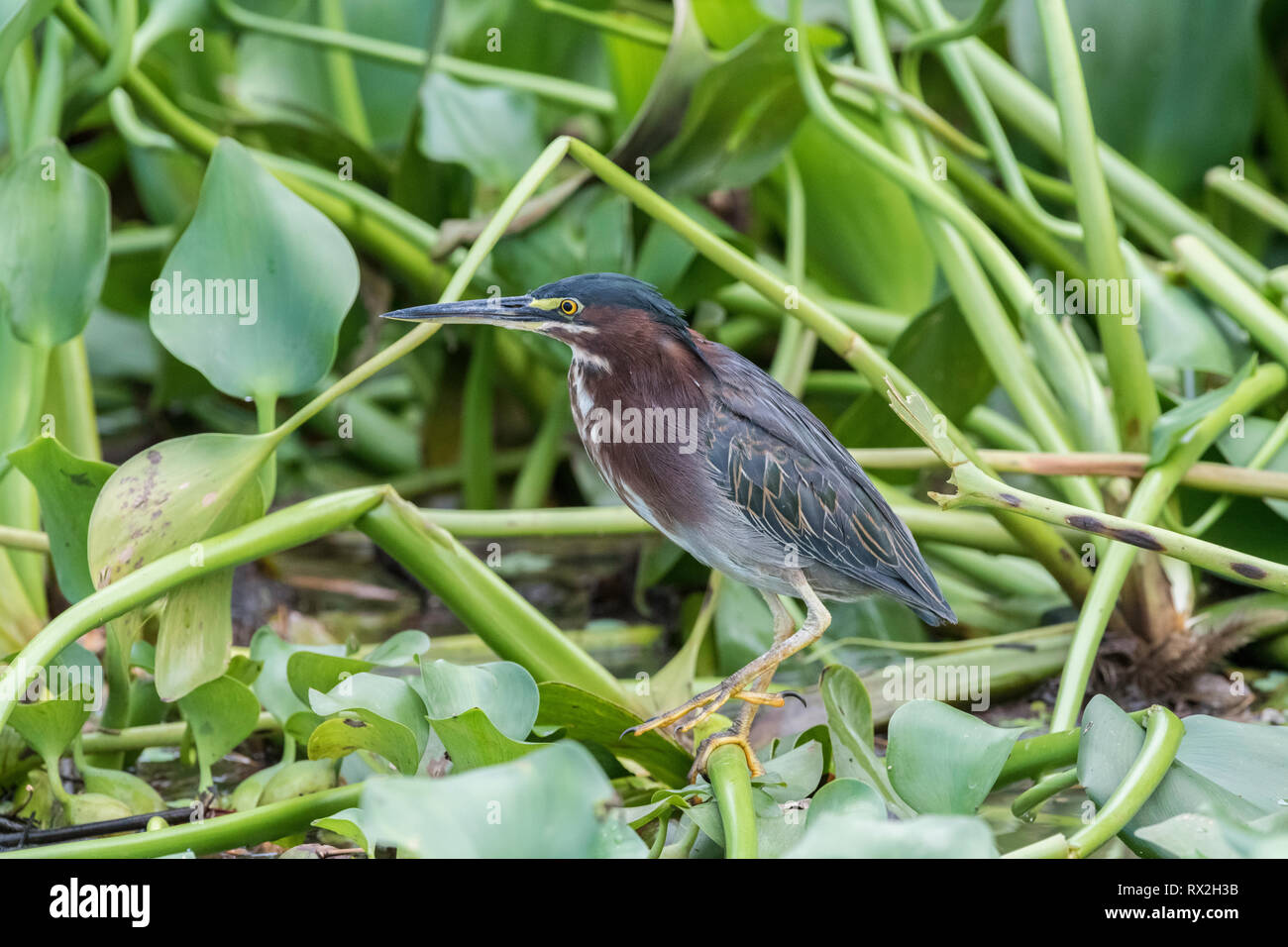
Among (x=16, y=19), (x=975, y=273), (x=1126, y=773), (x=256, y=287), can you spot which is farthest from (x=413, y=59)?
(x=1126, y=773)

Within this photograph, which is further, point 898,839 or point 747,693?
point 747,693

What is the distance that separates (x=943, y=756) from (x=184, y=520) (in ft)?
3.06

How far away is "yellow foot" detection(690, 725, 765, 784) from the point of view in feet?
4.91

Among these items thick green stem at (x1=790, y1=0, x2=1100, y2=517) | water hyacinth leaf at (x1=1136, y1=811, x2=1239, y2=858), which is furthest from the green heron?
thick green stem at (x1=790, y1=0, x2=1100, y2=517)

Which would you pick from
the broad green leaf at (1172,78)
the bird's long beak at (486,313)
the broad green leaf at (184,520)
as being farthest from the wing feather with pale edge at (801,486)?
the broad green leaf at (1172,78)

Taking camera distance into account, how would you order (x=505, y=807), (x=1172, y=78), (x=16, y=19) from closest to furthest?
(x=505, y=807) < (x=16, y=19) < (x=1172, y=78)

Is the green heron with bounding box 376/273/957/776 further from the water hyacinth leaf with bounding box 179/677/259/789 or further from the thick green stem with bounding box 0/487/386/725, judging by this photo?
the water hyacinth leaf with bounding box 179/677/259/789

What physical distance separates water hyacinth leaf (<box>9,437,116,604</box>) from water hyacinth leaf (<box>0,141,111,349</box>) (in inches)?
11.5

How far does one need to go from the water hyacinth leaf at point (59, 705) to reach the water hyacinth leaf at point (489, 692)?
468mm

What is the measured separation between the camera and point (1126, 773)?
4.39 feet

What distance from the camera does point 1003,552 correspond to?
7.00 ft

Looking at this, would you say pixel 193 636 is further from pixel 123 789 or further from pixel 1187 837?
pixel 1187 837
